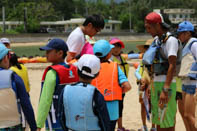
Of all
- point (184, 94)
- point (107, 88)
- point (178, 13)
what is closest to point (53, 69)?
point (107, 88)

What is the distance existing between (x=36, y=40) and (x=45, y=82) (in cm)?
5939

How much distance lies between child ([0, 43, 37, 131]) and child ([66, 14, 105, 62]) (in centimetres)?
95

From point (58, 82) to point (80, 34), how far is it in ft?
2.98

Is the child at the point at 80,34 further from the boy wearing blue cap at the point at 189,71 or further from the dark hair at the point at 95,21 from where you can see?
the boy wearing blue cap at the point at 189,71

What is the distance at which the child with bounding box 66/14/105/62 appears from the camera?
405cm

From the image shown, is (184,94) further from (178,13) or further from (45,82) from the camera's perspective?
(178,13)

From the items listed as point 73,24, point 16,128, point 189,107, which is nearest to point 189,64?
point 189,107

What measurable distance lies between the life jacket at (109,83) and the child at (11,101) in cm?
87

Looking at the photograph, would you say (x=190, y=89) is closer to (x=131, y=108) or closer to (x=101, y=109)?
A: (x=101, y=109)

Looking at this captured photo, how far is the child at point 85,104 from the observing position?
2.82 m

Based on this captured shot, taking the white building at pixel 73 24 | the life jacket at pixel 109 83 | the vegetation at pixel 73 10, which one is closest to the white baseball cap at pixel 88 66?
the life jacket at pixel 109 83

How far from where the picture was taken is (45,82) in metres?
3.41

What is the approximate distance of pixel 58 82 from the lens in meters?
3.41

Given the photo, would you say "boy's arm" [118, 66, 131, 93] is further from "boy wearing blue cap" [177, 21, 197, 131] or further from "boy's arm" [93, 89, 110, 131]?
"boy wearing blue cap" [177, 21, 197, 131]
